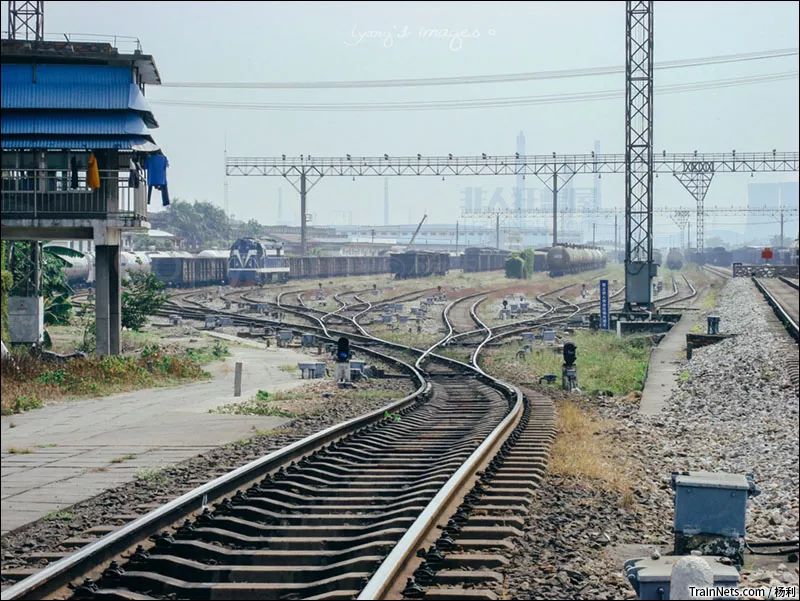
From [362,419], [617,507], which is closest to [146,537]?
[617,507]

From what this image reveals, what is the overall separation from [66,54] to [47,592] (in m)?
14.5

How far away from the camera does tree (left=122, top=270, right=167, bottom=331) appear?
34.2m

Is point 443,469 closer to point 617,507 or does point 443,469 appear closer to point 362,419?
point 617,507

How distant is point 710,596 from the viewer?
6.17 metres

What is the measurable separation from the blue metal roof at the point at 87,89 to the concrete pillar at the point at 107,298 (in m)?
4.63

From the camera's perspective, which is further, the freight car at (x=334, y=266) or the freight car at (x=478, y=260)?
the freight car at (x=478, y=260)

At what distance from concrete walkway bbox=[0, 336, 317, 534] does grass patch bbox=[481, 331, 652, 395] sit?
6.13 m

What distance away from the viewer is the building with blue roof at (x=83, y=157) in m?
16.2

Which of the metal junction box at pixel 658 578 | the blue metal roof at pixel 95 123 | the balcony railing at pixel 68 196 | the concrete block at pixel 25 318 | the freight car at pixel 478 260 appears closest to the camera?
the metal junction box at pixel 658 578

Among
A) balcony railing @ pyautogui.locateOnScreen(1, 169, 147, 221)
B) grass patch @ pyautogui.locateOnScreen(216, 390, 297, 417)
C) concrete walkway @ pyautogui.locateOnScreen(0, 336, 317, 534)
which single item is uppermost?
balcony railing @ pyautogui.locateOnScreen(1, 169, 147, 221)

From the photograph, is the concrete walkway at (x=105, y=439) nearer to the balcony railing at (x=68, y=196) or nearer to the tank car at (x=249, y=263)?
the balcony railing at (x=68, y=196)

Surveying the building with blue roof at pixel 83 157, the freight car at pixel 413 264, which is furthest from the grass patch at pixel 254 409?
the freight car at pixel 413 264

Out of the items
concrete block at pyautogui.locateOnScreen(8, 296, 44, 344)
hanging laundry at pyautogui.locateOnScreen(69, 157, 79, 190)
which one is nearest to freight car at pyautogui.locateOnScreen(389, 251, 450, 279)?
concrete block at pyautogui.locateOnScreen(8, 296, 44, 344)

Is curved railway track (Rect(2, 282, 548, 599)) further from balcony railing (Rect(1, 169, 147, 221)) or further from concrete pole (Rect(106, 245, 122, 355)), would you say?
concrete pole (Rect(106, 245, 122, 355))
